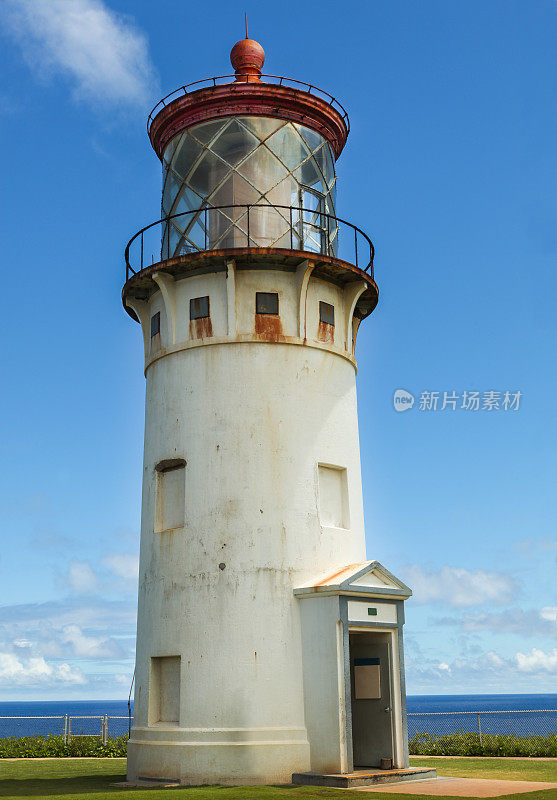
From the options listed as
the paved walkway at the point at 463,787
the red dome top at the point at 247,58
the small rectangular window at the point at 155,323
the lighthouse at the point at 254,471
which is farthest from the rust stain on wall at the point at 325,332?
the paved walkway at the point at 463,787

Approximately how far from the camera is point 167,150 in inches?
781

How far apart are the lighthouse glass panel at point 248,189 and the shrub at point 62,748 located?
44.1 feet

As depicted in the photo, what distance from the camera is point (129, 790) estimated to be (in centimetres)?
1463

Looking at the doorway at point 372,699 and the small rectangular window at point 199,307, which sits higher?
the small rectangular window at point 199,307

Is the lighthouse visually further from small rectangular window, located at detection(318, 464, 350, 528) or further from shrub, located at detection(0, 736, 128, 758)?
shrub, located at detection(0, 736, 128, 758)

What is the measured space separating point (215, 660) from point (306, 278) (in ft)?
25.1

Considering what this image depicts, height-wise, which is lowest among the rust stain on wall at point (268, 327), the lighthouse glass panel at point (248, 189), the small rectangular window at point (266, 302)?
the rust stain on wall at point (268, 327)

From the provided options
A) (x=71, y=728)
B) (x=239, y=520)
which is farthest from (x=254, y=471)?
(x=71, y=728)

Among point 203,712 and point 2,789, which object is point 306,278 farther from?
point 2,789

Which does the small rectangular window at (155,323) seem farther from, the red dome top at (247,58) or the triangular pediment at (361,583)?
the triangular pediment at (361,583)

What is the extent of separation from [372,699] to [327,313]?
25.7ft

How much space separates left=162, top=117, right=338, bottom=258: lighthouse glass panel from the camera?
1819cm

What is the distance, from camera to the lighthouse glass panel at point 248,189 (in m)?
18.2

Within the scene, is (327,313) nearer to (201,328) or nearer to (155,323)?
(201,328)
